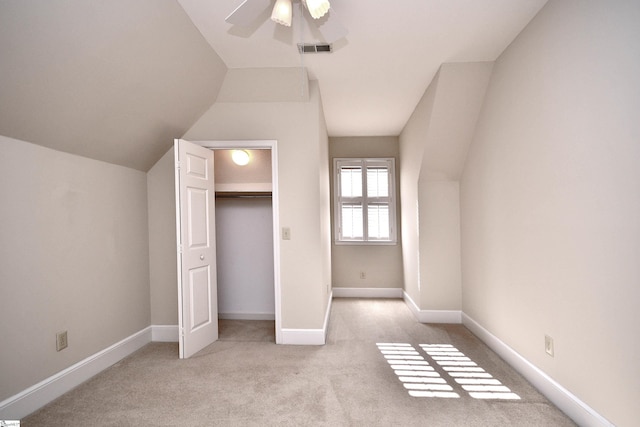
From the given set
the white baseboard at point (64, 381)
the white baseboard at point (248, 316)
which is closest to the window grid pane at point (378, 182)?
the white baseboard at point (248, 316)

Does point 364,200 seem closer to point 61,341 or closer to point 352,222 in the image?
point 352,222

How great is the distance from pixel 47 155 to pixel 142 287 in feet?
5.13

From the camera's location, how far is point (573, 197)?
194 cm

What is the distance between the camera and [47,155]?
7.45 feet

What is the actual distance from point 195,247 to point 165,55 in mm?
1655

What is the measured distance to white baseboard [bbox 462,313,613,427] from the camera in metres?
1.84

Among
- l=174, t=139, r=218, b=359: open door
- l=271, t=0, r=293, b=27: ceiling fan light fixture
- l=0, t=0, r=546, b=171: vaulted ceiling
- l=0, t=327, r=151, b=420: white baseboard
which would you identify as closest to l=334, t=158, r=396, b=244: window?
l=0, t=0, r=546, b=171: vaulted ceiling

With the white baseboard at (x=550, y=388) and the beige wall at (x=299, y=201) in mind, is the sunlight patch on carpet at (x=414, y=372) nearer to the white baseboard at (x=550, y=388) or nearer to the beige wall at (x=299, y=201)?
the white baseboard at (x=550, y=388)

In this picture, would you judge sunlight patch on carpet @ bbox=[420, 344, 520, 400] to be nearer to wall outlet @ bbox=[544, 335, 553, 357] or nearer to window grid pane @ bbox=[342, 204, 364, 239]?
wall outlet @ bbox=[544, 335, 553, 357]

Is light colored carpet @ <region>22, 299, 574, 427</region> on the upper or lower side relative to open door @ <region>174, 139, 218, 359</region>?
lower

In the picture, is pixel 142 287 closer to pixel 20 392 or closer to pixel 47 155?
pixel 20 392

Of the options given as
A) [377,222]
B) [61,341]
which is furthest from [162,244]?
[377,222]

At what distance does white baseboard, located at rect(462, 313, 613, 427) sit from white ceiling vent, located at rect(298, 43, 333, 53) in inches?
115

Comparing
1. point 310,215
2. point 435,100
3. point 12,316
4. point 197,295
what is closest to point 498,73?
point 435,100
